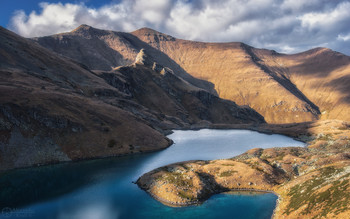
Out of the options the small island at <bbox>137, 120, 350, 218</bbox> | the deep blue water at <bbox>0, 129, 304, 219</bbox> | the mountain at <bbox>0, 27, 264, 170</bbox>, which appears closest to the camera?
the small island at <bbox>137, 120, 350, 218</bbox>

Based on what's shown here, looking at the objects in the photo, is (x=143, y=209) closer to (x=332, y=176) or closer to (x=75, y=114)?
(x=332, y=176)

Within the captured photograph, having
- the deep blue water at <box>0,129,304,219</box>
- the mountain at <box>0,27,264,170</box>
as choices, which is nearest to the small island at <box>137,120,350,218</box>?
the deep blue water at <box>0,129,304,219</box>

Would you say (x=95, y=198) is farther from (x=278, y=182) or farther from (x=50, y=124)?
(x=50, y=124)

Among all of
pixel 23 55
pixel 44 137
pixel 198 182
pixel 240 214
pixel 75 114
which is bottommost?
pixel 240 214

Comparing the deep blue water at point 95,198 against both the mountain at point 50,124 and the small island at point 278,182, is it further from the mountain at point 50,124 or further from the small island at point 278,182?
the mountain at point 50,124

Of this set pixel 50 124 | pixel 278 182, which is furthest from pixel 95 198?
pixel 50 124

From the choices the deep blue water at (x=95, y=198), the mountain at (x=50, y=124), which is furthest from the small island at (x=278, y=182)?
the mountain at (x=50, y=124)

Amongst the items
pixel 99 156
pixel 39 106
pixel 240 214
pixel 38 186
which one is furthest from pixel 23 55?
pixel 240 214

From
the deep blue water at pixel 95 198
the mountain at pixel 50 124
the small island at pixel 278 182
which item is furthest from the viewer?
the mountain at pixel 50 124

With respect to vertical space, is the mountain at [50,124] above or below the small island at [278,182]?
above

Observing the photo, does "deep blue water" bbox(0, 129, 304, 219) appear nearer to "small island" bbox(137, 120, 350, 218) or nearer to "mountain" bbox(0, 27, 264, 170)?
"small island" bbox(137, 120, 350, 218)

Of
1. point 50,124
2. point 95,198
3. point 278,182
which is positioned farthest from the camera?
point 50,124
